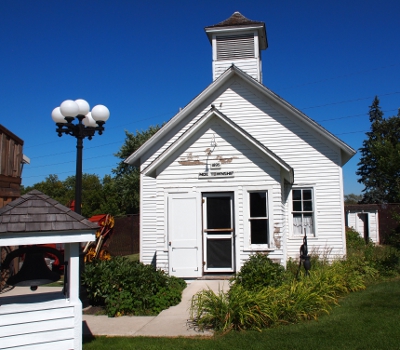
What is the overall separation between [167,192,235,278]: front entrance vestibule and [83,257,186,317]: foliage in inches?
65.4

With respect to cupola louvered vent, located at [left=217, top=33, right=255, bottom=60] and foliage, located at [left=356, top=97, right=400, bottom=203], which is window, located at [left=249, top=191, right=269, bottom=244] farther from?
foliage, located at [left=356, top=97, right=400, bottom=203]

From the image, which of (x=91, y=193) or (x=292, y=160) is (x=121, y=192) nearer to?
(x=91, y=193)

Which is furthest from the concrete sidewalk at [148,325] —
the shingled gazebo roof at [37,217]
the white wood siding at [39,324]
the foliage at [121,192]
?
the foliage at [121,192]

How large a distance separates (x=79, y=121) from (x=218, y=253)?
489 cm

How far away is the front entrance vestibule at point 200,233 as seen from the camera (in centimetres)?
1066

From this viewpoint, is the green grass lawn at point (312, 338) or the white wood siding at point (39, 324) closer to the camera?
the white wood siding at point (39, 324)

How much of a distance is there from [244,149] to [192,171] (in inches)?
59.1

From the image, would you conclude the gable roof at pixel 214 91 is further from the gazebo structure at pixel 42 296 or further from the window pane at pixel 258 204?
the gazebo structure at pixel 42 296

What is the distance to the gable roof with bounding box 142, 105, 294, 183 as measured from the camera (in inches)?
411

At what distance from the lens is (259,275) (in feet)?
28.8

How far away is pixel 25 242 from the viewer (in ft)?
16.6

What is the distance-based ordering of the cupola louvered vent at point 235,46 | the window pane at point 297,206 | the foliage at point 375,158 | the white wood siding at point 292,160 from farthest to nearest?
1. the foliage at point 375,158
2. the cupola louvered vent at point 235,46
3. the window pane at point 297,206
4. the white wood siding at point 292,160

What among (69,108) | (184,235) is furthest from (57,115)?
(184,235)

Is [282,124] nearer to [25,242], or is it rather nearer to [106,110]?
[106,110]
